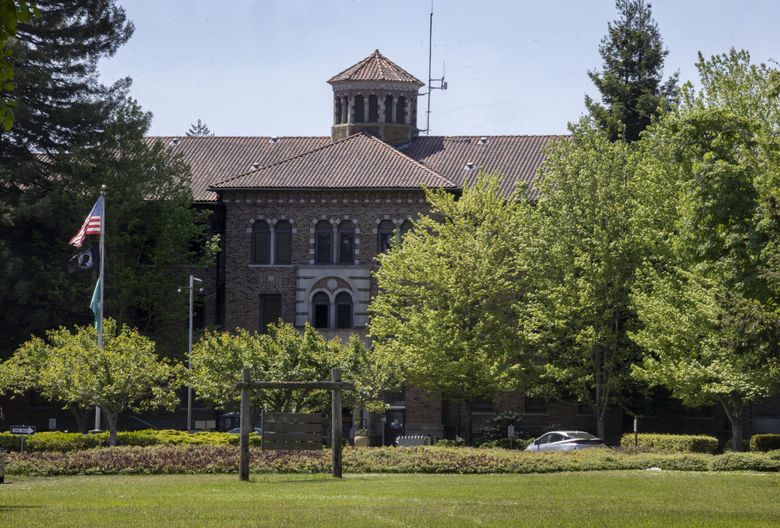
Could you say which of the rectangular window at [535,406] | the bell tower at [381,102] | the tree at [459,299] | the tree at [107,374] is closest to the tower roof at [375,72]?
the bell tower at [381,102]

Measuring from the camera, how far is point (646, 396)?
58406mm

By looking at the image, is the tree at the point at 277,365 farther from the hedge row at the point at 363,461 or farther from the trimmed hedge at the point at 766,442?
the trimmed hedge at the point at 766,442

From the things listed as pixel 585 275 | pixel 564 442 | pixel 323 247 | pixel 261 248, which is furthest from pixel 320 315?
pixel 564 442

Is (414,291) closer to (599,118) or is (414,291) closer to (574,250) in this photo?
(574,250)

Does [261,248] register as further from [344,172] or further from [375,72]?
[375,72]

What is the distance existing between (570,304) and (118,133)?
23230 mm

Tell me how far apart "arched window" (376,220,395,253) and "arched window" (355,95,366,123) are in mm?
10267

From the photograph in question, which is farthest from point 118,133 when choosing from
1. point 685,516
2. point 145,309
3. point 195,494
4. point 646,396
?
point 685,516

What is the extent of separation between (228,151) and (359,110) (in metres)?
7.29

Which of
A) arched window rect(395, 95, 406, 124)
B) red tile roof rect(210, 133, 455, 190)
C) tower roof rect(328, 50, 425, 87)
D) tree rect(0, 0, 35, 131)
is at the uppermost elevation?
tower roof rect(328, 50, 425, 87)

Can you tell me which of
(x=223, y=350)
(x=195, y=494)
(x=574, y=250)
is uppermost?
(x=574, y=250)

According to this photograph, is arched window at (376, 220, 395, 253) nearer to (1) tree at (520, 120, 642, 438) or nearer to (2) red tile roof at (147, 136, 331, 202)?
(2) red tile roof at (147, 136, 331, 202)

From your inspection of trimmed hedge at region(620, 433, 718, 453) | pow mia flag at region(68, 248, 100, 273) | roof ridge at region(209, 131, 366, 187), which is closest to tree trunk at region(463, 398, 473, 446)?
trimmed hedge at region(620, 433, 718, 453)

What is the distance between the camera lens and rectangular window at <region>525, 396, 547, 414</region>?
66000 millimetres
